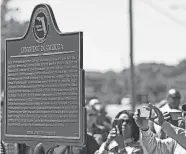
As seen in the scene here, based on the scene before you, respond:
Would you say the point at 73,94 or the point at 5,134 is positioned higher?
the point at 73,94

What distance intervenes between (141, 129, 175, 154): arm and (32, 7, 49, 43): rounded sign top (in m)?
2.02

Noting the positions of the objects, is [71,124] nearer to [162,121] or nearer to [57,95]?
[57,95]

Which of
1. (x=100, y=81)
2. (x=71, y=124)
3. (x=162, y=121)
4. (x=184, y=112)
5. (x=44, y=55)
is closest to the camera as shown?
(x=162, y=121)

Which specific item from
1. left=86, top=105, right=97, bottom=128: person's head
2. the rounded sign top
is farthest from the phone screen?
left=86, top=105, right=97, bottom=128: person's head

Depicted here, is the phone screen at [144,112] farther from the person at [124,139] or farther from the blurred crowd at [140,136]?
the person at [124,139]

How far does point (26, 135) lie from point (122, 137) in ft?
4.54

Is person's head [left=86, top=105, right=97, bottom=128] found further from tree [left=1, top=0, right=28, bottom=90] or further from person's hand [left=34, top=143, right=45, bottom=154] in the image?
person's hand [left=34, top=143, right=45, bottom=154]

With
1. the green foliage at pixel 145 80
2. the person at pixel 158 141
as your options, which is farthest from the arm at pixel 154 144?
the green foliage at pixel 145 80

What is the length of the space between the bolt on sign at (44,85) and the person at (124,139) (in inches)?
12.7

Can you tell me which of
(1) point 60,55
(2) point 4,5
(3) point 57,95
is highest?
(2) point 4,5

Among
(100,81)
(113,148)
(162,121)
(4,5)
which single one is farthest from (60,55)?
(100,81)

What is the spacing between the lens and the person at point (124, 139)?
6746 millimetres

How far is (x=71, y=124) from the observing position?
275 inches

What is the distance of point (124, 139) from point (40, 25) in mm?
1894
